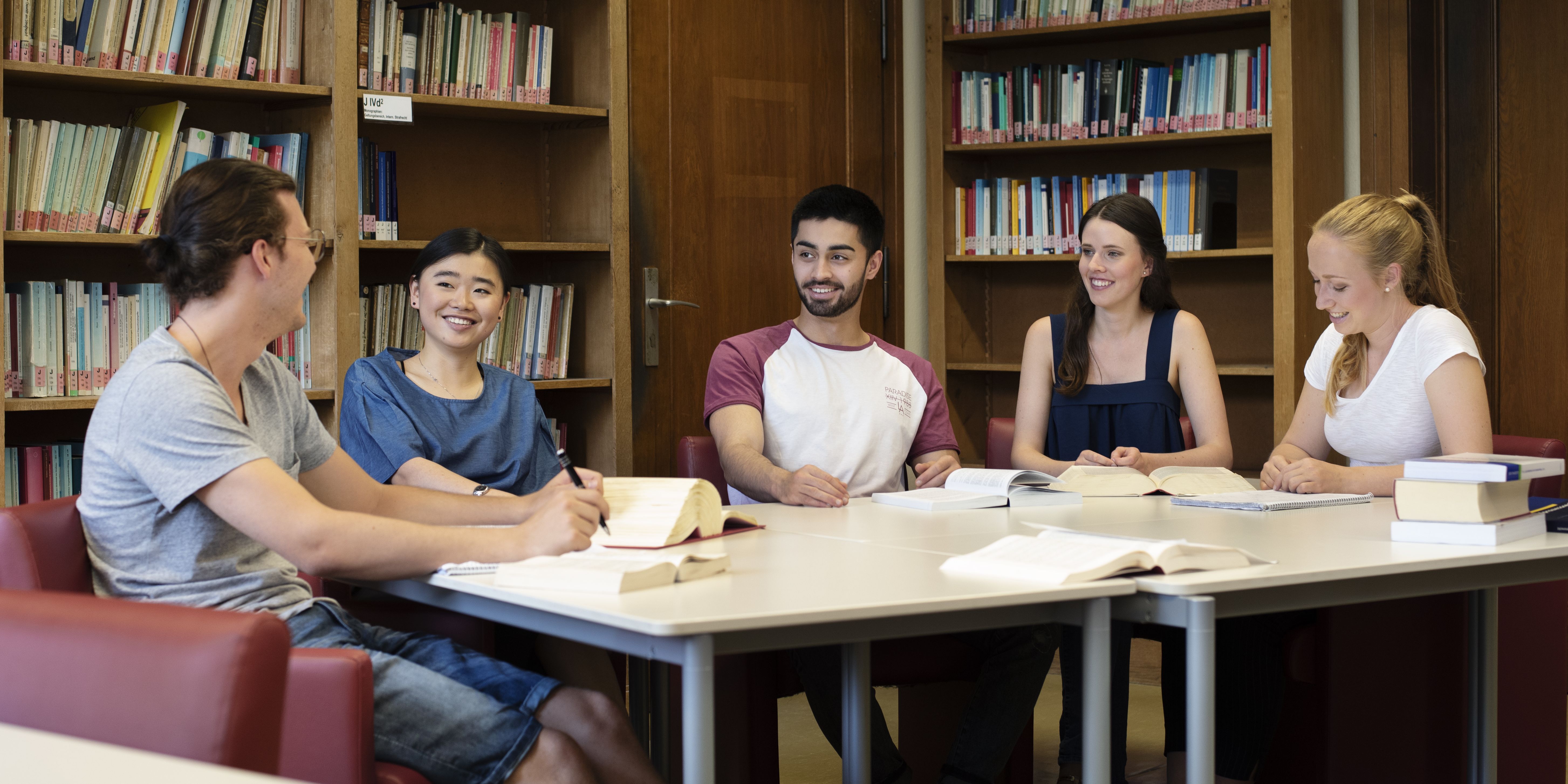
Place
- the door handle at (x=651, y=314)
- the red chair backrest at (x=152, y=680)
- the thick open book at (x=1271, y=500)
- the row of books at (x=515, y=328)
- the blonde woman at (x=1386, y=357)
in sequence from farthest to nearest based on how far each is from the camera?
the door handle at (x=651, y=314) → the row of books at (x=515, y=328) → the blonde woman at (x=1386, y=357) → the thick open book at (x=1271, y=500) → the red chair backrest at (x=152, y=680)

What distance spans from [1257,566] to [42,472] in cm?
252

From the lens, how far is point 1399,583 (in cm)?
172

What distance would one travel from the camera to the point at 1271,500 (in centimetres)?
230

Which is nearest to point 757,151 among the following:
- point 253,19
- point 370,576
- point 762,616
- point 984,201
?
point 984,201

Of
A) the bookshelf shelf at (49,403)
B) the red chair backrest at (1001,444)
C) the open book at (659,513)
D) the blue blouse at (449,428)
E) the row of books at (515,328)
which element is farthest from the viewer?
the row of books at (515,328)

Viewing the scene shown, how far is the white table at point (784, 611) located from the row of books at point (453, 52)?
1.89 meters

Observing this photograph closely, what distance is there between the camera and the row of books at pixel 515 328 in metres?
3.33

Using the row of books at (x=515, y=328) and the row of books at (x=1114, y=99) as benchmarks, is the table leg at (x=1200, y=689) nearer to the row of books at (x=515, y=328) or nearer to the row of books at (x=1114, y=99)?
the row of books at (x=515, y=328)

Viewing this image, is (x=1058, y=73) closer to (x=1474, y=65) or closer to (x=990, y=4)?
(x=990, y=4)

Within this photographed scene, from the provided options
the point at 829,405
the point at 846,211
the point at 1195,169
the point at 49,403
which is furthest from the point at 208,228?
the point at 1195,169

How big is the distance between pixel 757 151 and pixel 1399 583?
2592 millimetres

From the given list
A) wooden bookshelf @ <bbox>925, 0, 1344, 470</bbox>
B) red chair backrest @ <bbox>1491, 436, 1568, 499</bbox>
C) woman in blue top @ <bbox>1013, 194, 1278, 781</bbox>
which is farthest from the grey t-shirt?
wooden bookshelf @ <bbox>925, 0, 1344, 470</bbox>

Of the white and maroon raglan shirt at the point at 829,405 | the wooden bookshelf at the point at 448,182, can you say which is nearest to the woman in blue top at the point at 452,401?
the white and maroon raglan shirt at the point at 829,405

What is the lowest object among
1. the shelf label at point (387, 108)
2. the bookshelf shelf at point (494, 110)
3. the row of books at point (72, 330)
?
the row of books at point (72, 330)
